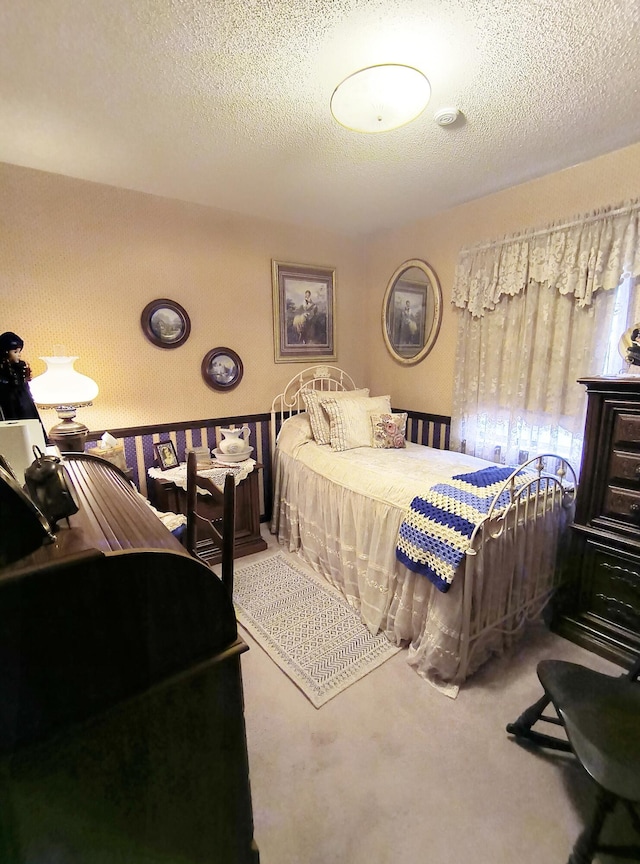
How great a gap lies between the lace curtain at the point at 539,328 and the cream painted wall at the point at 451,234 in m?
0.12

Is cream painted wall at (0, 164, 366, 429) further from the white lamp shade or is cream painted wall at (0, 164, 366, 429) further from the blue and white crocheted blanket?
the blue and white crocheted blanket

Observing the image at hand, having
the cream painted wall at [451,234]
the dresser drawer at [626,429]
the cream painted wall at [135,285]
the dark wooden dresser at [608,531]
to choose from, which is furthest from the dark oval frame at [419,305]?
the dresser drawer at [626,429]

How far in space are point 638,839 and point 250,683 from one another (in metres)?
1.48

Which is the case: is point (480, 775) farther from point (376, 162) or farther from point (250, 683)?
point (376, 162)

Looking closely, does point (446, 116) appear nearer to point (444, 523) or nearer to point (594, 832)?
point (444, 523)

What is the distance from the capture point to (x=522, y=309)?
2625mm

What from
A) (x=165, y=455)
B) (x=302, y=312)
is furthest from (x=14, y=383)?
(x=302, y=312)

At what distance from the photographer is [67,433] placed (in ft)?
7.44

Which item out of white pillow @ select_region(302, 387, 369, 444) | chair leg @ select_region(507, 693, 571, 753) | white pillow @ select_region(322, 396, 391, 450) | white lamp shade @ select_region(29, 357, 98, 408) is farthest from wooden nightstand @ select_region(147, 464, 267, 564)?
chair leg @ select_region(507, 693, 571, 753)

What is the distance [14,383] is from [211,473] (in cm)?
122

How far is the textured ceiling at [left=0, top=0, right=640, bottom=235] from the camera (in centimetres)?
132

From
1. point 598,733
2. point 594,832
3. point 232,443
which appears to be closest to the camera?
point 594,832

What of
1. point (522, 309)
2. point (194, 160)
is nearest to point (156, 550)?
point (194, 160)

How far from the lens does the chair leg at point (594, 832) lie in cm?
108
